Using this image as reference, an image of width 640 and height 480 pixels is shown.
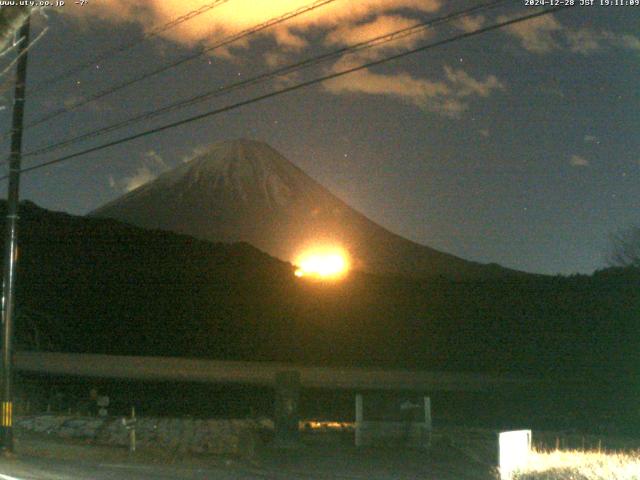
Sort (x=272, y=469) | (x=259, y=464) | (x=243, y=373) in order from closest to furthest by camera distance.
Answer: (x=272, y=469), (x=259, y=464), (x=243, y=373)

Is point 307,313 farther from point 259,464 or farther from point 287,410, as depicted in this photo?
point 259,464

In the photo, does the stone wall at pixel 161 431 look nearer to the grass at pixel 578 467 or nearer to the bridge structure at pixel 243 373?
the grass at pixel 578 467

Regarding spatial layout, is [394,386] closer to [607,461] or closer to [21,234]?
[607,461]

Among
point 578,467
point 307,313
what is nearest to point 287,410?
point 578,467

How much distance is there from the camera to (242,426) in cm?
2227

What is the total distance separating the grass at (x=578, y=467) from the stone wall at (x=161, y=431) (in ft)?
23.6

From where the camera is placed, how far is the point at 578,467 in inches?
495

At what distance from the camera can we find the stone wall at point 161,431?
19812 mm

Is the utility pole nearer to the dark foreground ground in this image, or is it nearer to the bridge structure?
Answer: the dark foreground ground

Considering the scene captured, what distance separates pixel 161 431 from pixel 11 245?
751 cm

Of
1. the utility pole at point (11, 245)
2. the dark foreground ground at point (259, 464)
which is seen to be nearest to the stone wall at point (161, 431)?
the dark foreground ground at point (259, 464)

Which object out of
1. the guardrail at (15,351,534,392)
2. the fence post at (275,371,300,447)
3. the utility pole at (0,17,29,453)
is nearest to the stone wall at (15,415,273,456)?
the fence post at (275,371,300,447)

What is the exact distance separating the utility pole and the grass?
33.2 feet

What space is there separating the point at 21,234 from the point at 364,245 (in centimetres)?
5112
